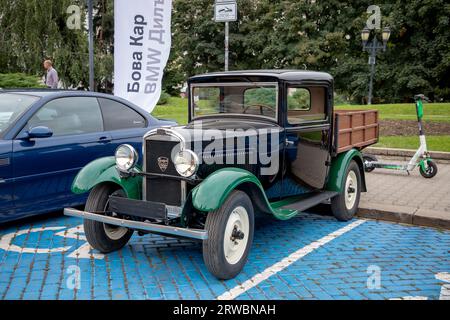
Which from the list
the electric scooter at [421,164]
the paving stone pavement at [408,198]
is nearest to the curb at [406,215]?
the paving stone pavement at [408,198]

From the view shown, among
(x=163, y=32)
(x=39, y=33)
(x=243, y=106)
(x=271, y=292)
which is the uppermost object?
(x=39, y=33)

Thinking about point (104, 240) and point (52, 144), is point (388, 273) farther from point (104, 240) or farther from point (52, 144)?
point (52, 144)

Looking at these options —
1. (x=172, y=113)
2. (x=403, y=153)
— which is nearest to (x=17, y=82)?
(x=172, y=113)

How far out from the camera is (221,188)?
3.97 meters

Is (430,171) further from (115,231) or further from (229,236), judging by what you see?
(115,231)

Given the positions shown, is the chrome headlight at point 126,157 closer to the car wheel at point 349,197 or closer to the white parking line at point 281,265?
the white parking line at point 281,265

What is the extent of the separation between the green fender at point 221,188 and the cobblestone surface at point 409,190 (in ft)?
9.32

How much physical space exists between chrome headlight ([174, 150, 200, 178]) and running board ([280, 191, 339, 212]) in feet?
4.38

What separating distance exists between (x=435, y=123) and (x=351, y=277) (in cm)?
1202

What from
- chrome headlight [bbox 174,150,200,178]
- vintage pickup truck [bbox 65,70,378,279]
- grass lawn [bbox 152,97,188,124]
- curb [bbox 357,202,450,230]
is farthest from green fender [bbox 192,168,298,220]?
grass lawn [bbox 152,97,188,124]

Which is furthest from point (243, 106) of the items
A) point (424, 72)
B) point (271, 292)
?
point (424, 72)

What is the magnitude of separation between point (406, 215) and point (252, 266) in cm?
260

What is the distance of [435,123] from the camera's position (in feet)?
48.3

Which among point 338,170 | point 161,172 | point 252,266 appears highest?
point 161,172
